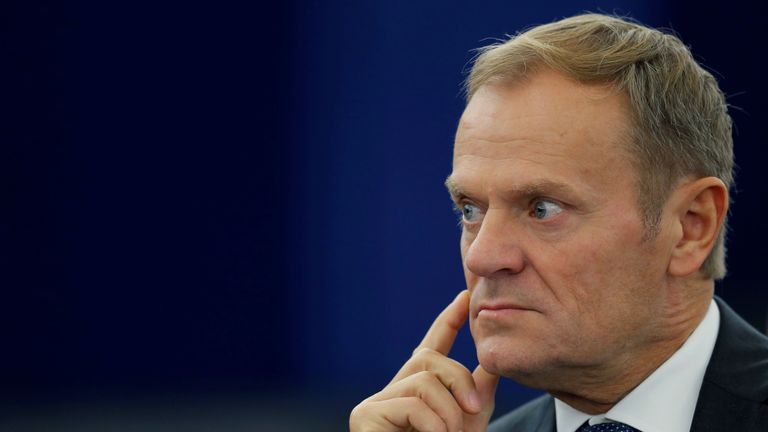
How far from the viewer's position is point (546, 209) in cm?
276

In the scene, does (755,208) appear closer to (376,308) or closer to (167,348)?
(376,308)

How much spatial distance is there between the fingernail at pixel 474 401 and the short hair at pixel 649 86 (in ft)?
2.19

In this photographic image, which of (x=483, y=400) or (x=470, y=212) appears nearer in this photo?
(x=470, y=212)

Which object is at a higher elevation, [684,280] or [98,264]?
[684,280]

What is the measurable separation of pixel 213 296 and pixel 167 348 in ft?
1.16

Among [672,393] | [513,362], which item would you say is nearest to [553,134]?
[513,362]

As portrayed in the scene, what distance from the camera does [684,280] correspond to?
2.90m

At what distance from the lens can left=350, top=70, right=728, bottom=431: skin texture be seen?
2744 mm

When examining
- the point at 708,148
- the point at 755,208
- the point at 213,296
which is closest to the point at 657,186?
the point at 708,148

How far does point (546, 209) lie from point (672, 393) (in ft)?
1.92

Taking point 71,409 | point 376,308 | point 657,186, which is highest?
point 657,186

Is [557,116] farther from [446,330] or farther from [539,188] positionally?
[446,330]

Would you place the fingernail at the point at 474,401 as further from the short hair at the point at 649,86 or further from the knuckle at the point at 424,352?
the short hair at the point at 649,86

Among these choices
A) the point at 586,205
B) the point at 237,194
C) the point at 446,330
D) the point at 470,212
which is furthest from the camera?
the point at 237,194
